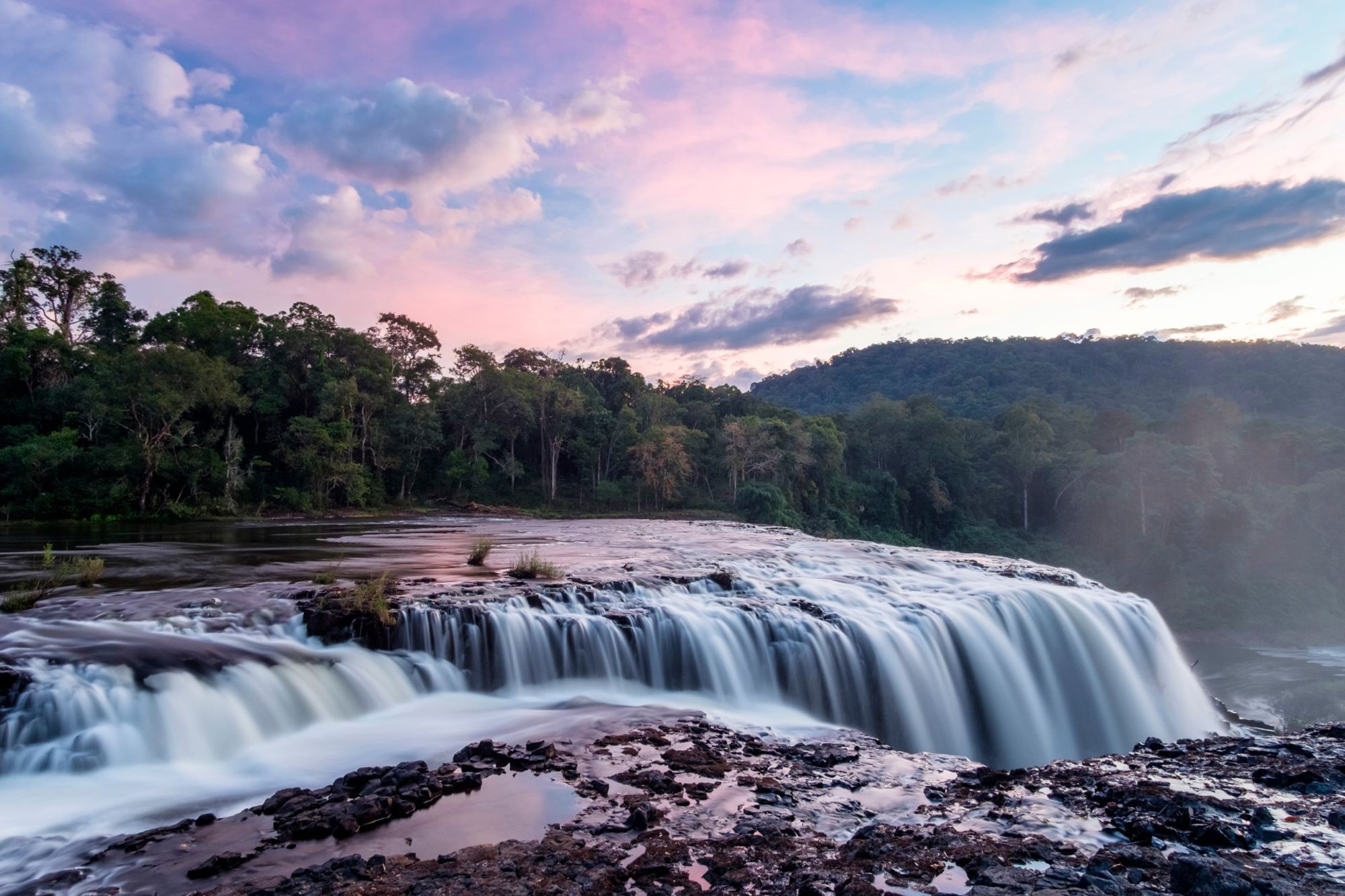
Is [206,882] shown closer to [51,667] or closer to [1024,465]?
[51,667]

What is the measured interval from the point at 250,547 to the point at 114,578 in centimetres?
689

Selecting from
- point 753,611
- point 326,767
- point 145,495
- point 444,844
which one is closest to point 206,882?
point 444,844

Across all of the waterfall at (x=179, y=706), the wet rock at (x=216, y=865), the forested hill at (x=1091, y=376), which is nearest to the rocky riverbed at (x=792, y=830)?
the wet rock at (x=216, y=865)

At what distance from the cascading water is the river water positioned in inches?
1.5

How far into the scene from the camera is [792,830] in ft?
14.6

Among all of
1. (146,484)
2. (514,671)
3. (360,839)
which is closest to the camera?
(360,839)

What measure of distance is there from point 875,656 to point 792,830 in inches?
224

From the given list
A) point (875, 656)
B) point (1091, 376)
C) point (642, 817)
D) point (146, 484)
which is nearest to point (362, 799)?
point (642, 817)

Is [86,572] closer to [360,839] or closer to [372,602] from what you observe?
[372,602]

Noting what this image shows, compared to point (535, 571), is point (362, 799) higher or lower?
lower

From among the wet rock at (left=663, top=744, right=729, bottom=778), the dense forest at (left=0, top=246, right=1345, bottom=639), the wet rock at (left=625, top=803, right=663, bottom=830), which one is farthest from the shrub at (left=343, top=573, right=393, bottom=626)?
the dense forest at (left=0, top=246, right=1345, bottom=639)

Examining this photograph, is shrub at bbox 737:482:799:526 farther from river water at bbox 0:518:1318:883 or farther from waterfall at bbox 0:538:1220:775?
waterfall at bbox 0:538:1220:775

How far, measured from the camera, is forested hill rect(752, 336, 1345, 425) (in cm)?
9031

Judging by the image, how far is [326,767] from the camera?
625cm
